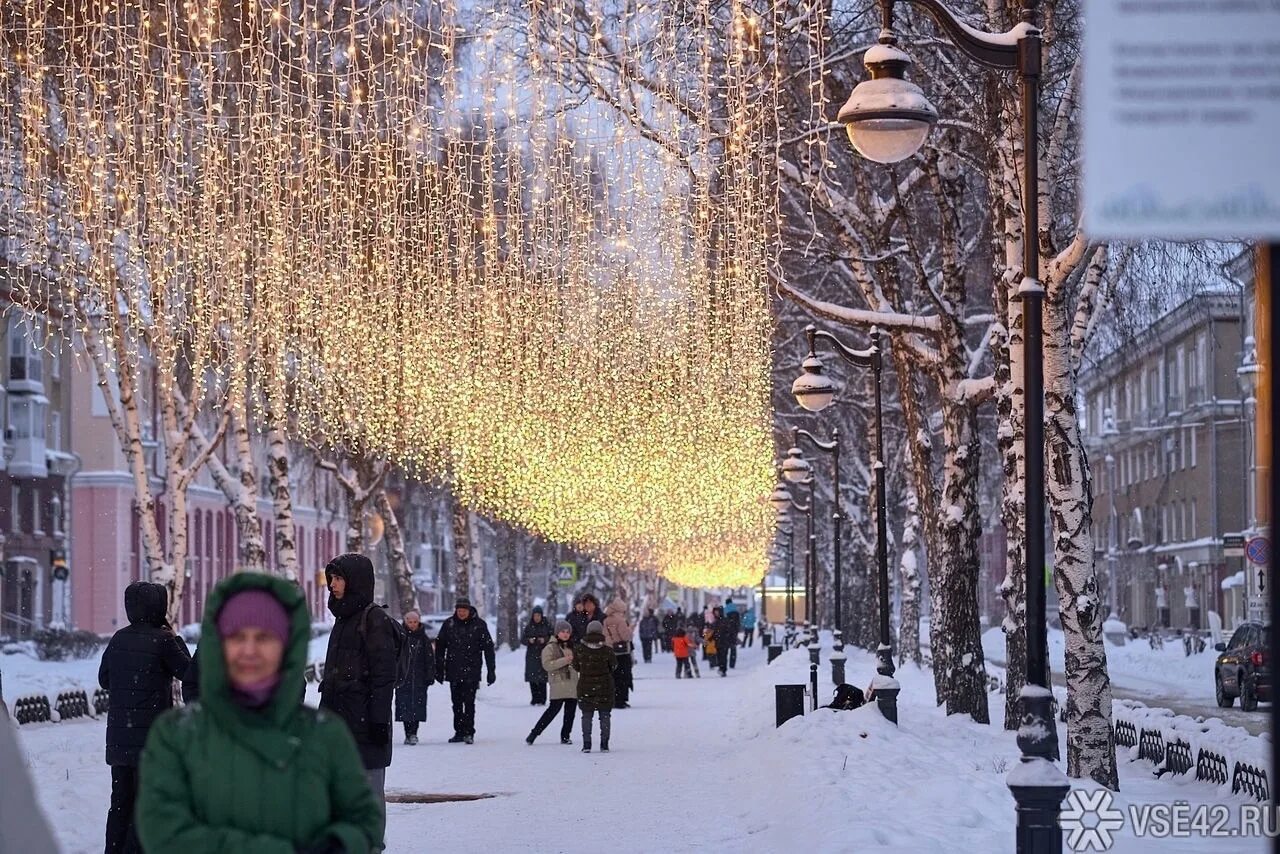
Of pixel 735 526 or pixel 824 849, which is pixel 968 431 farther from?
pixel 735 526

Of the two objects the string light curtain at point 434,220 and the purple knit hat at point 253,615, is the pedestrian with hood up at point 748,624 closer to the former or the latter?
the string light curtain at point 434,220

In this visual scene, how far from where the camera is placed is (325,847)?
225 inches

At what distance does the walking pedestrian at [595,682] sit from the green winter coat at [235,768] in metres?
18.0

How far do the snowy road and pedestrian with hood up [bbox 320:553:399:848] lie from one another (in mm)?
2200

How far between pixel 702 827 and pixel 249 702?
10422mm

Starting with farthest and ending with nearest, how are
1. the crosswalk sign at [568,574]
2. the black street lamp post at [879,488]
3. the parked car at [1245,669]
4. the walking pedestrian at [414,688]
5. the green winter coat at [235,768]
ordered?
the crosswalk sign at [568,574]
the parked car at [1245,669]
the walking pedestrian at [414,688]
the black street lamp post at [879,488]
the green winter coat at [235,768]

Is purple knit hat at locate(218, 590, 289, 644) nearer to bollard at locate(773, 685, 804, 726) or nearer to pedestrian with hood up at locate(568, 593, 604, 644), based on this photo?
bollard at locate(773, 685, 804, 726)

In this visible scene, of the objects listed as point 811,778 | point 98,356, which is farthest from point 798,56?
point 811,778

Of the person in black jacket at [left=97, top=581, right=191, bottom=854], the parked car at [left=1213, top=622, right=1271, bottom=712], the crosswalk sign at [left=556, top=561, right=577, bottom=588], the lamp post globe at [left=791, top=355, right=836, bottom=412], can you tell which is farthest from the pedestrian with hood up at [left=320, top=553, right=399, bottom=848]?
the crosswalk sign at [left=556, top=561, right=577, bottom=588]

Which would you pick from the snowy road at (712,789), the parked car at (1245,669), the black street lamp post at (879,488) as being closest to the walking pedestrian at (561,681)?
the snowy road at (712,789)

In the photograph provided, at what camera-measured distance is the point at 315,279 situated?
32.6 meters

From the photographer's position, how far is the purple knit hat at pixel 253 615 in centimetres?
555

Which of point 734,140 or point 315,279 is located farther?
point 315,279

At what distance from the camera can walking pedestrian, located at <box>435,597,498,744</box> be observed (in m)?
25.6
